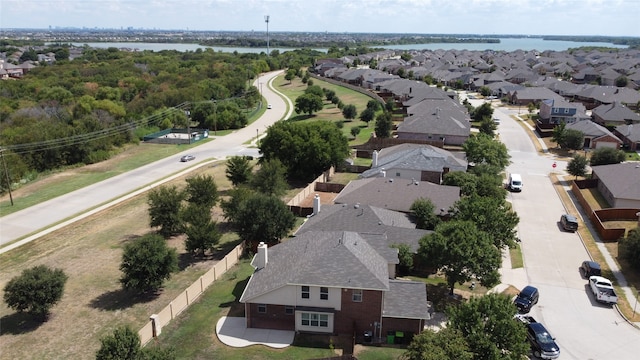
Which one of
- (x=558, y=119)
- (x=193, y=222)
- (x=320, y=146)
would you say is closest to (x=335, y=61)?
(x=558, y=119)

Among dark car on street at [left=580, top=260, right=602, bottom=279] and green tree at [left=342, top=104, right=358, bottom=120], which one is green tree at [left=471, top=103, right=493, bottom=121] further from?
dark car on street at [left=580, top=260, right=602, bottom=279]

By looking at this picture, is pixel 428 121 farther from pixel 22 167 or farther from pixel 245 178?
pixel 22 167

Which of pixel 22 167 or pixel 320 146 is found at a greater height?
pixel 320 146

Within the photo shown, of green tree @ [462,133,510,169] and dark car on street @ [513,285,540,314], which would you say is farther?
green tree @ [462,133,510,169]

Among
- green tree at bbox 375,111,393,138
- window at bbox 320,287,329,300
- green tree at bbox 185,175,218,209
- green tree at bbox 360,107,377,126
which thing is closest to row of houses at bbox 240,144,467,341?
window at bbox 320,287,329,300

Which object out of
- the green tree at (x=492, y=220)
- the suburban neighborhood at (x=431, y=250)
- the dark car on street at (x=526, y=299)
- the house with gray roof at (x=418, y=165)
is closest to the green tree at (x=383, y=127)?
the suburban neighborhood at (x=431, y=250)

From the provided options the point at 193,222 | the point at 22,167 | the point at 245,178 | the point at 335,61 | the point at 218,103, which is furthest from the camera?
the point at 335,61

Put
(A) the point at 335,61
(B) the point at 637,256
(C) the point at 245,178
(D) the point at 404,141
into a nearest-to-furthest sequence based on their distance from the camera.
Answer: (B) the point at 637,256
(C) the point at 245,178
(D) the point at 404,141
(A) the point at 335,61
